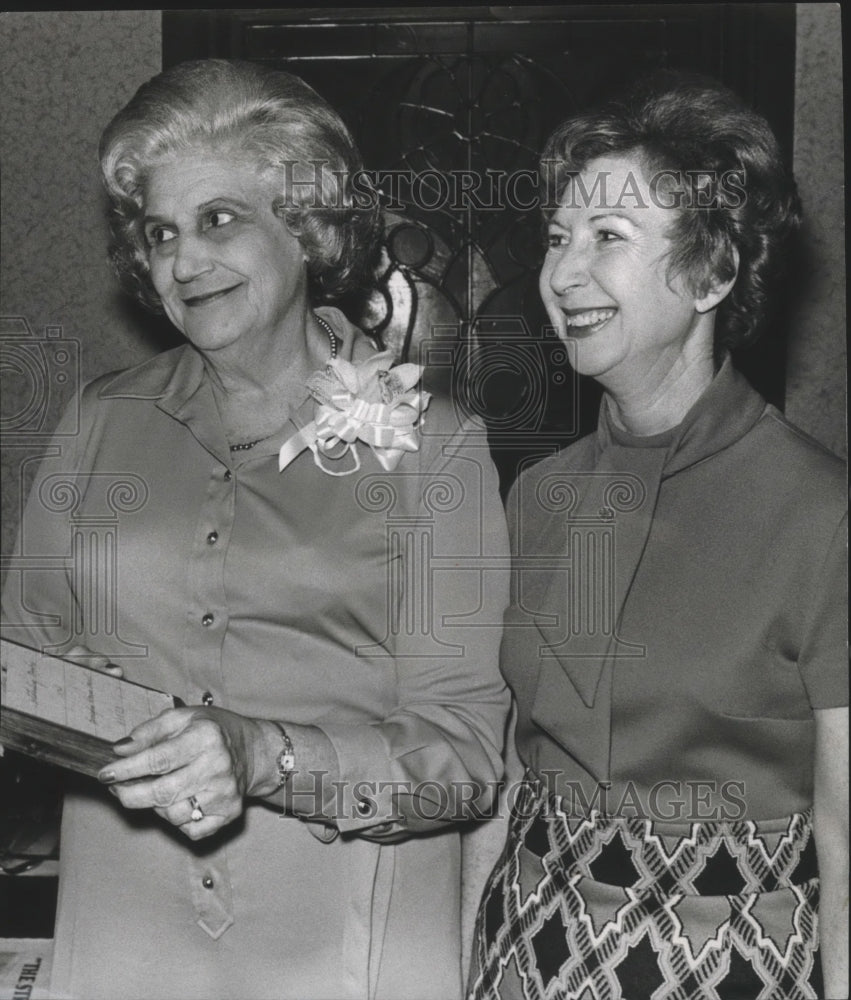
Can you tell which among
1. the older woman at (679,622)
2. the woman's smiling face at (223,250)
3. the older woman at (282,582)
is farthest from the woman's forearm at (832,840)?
the woman's smiling face at (223,250)

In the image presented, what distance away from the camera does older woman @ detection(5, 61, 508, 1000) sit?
1129 mm

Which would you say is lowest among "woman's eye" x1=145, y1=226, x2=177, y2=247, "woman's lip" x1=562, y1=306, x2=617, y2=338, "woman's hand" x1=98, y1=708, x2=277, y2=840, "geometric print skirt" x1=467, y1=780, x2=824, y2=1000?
"geometric print skirt" x1=467, y1=780, x2=824, y2=1000

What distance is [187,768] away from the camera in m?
1.05

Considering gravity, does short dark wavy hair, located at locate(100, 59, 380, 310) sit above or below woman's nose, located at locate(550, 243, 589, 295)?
above

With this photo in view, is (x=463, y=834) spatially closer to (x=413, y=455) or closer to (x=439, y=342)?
(x=413, y=455)

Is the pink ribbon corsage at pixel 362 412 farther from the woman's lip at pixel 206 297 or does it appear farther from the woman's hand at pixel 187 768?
the woman's hand at pixel 187 768

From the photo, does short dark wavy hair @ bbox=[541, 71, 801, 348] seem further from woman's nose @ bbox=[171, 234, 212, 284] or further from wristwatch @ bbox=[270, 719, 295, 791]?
wristwatch @ bbox=[270, 719, 295, 791]

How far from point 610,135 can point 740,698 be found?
1.71ft

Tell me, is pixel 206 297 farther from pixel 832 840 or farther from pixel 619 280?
pixel 832 840

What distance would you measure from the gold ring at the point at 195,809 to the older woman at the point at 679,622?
307 mm

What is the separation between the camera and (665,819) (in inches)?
42.9

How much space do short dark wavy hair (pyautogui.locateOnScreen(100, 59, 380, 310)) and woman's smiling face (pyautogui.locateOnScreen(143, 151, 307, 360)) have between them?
13mm

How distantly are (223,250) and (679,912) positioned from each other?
73cm

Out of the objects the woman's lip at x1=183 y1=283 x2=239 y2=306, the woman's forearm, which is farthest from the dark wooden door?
the woman's forearm
